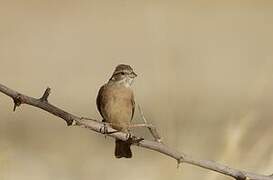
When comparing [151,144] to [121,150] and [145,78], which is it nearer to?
[121,150]

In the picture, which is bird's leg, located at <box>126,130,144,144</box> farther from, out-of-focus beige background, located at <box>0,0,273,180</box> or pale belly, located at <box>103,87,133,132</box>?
out-of-focus beige background, located at <box>0,0,273,180</box>

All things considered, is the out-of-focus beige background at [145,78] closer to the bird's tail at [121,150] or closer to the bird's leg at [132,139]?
the bird's tail at [121,150]

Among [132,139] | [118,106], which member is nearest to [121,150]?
[118,106]

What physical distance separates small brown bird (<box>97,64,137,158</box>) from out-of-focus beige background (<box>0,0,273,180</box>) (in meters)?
0.61

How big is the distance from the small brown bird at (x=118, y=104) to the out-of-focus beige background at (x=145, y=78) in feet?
2.02

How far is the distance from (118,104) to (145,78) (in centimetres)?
156

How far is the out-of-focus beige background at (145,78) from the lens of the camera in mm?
2631

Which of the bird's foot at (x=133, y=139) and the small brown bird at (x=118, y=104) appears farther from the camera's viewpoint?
the small brown bird at (x=118, y=104)

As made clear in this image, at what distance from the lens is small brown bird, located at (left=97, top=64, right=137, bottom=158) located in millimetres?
1637

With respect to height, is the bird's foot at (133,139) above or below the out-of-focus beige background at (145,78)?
below

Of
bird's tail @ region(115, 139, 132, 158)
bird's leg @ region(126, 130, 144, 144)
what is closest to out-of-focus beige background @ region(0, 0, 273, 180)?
bird's tail @ region(115, 139, 132, 158)

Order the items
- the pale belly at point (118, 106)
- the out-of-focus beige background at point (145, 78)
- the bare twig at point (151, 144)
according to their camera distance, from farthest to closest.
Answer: the out-of-focus beige background at point (145, 78) < the pale belly at point (118, 106) < the bare twig at point (151, 144)

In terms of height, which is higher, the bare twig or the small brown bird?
the small brown bird

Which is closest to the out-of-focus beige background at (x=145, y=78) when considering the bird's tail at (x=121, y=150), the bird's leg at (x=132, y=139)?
the bird's tail at (x=121, y=150)
